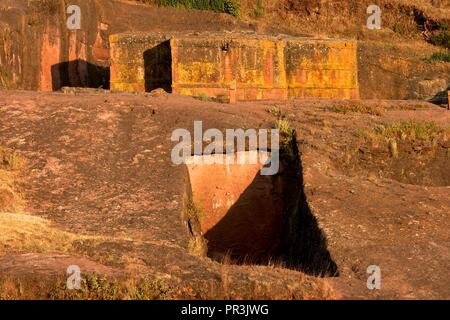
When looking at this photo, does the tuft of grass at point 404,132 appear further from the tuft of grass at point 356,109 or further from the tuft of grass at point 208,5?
the tuft of grass at point 208,5

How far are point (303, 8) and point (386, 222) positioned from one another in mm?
27829

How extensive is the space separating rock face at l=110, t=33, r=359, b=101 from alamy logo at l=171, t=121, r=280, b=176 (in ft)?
19.9

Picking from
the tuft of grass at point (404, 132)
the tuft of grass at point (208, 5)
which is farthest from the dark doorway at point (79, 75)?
the tuft of grass at point (404, 132)

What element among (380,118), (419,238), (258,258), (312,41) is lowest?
(258,258)

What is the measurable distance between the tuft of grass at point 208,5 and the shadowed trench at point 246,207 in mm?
21177

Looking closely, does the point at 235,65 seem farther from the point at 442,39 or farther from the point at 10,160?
the point at 442,39

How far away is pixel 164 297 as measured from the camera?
28.7 feet

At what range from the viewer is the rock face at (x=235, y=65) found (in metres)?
22.2

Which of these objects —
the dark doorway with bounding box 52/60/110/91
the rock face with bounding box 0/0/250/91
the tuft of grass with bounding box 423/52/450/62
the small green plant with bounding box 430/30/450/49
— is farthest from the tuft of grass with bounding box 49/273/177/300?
the small green plant with bounding box 430/30/450/49

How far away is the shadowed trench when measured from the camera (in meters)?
14.2
